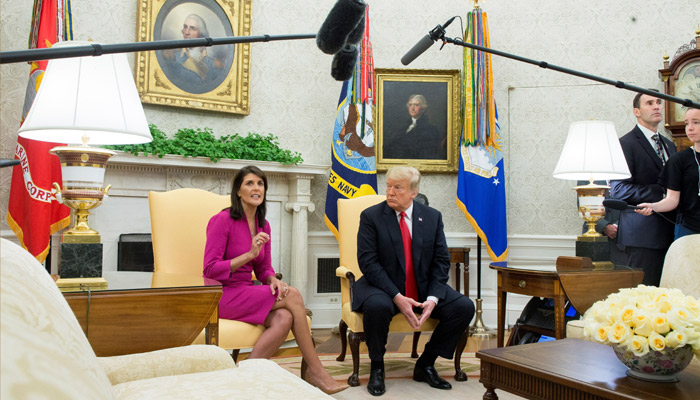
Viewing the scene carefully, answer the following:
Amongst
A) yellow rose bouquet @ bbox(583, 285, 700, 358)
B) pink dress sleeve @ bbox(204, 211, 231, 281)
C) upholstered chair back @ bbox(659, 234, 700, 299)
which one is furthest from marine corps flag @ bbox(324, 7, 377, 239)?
yellow rose bouquet @ bbox(583, 285, 700, 358)

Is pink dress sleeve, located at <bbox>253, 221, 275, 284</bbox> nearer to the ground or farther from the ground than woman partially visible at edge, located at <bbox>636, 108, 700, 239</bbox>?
nearer to the ground

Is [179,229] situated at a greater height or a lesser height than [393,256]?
greater

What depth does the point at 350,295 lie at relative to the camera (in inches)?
129

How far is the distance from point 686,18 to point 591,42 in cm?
92

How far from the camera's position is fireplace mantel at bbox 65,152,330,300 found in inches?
162

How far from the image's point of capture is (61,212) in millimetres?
3666

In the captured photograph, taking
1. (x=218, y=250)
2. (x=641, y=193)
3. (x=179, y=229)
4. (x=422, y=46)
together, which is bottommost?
(x=218, y=250)

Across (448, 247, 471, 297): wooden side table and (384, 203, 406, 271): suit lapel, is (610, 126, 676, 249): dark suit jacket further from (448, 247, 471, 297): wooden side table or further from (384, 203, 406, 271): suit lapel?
(384, 203, 406, 271): suit lapel

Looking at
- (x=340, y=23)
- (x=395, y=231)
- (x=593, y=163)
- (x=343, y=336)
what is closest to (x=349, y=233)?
(x=395, y=231)

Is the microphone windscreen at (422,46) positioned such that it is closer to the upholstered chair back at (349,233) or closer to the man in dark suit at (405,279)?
the man in dark suit at (405,279)

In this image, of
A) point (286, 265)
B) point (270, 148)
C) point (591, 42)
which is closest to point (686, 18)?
point (591, 42)

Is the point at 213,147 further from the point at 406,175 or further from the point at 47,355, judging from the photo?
the point at 47,355

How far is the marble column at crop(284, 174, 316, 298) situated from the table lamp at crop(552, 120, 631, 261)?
2.23 meters

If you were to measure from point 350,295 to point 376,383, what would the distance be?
1.89 feet
